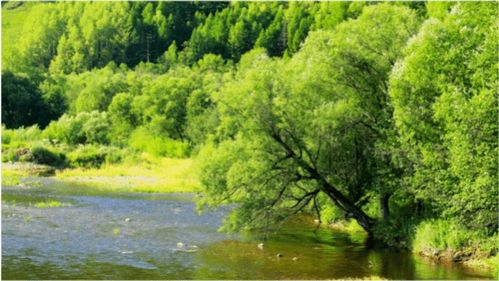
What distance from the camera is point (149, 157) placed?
8494 centimetres

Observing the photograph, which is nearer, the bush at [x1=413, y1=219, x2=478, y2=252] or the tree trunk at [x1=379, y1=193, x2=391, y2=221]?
the bush at [x1=413, y1=219, x2=478, y2=252]

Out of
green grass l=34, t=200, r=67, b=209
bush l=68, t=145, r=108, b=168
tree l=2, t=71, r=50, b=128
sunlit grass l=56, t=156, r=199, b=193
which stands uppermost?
tree l=2, t=71, r=50, b=128

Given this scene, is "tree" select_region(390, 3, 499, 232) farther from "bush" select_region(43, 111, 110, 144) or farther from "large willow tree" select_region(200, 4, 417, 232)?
"bush" select_region(43, 111, 110, 144)

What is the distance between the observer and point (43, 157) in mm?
79750

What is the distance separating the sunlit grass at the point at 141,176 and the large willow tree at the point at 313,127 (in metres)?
25.1

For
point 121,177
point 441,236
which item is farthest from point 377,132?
point 121,177

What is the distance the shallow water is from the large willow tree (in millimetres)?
2409

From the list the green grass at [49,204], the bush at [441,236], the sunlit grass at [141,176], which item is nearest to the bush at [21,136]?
the sunlit grass at [141,176]

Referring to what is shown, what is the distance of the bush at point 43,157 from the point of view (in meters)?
79.3

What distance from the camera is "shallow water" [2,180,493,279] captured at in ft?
90.3

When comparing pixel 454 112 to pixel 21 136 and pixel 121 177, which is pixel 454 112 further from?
pixel 21 136

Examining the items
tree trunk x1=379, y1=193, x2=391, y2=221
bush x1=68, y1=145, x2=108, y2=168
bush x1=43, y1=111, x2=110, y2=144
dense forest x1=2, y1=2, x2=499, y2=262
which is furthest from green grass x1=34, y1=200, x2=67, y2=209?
bush x1=43, y1=111, x2=110, y2=144

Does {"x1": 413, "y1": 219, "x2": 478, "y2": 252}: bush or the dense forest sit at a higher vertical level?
the dense forest

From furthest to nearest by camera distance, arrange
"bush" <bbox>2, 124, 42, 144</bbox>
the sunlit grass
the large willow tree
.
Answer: "bush" <bbox>2, 124, 42, 144</bbox> < the sunlit grass < the large willow tree
